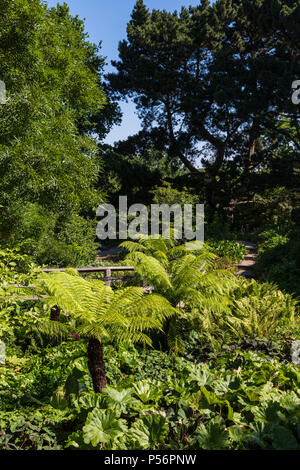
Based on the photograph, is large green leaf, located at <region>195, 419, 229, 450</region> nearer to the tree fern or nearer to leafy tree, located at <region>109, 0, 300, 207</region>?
the tree fern

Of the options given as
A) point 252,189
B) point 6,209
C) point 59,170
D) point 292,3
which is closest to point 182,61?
point 292,3

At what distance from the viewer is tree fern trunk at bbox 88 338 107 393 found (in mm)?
2740

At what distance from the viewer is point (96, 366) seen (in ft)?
9.05

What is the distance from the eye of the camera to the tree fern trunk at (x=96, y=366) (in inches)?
108

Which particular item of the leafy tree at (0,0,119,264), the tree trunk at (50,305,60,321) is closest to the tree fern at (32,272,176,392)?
the tree trunk at (50,305,60,321)

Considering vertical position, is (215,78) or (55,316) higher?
(215,78)

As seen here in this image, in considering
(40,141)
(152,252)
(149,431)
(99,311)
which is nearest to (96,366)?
(99,311)

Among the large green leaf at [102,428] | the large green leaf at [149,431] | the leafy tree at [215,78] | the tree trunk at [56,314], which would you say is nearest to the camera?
the large green leaf at [102,428]

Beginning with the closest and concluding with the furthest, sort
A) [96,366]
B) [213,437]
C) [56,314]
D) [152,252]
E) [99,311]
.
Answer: [213,437], [96,366], [99,311], [56,314], [152,252]

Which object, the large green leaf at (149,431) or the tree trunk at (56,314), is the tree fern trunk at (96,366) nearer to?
the large green leaf at (149,431)

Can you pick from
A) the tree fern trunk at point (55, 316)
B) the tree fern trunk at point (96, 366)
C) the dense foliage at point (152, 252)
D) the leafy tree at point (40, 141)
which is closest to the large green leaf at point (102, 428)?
the dense foliage at point (152, 252)

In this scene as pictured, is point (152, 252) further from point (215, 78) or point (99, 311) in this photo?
point (215, 78)

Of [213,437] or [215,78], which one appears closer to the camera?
[213,437]

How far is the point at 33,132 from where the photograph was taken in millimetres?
6770
